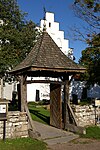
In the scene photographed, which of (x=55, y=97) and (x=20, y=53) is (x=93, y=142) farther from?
(x=20, y=53)

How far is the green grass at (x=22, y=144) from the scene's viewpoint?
10.8 metres

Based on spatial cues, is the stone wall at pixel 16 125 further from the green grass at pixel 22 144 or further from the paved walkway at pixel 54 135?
the paved walkway at pixel 54 135

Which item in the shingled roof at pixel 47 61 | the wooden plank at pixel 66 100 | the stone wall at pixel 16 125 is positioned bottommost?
the stone wall at pixel 16 125

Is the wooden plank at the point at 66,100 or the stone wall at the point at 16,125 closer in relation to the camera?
the stone wall at the point at 16,125

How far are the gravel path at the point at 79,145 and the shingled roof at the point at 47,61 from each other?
366 centimetres

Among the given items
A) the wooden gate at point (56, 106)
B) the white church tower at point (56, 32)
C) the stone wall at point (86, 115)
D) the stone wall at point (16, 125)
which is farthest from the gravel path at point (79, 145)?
the white church tower at point (56, 32)

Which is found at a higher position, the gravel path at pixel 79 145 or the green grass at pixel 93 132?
the green grass at pixel 93 132

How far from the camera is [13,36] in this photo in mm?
24344

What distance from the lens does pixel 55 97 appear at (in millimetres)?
15891

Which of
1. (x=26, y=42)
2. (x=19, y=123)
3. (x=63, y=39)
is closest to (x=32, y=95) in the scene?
(x=63, y=39)

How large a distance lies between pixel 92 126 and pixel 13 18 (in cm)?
1449

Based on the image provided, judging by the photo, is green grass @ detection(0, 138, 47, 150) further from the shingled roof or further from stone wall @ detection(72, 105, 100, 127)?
stone wall @ detection(72, 105, 100, 127)

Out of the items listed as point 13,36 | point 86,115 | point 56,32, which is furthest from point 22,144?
point 56,32

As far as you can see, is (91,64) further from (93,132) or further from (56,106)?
(93,132)
